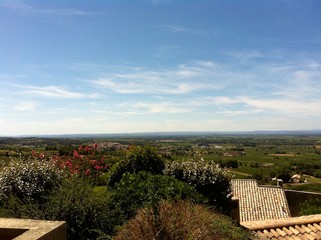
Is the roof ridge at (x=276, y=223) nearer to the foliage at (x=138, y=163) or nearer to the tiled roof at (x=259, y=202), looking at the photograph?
the foliage at (x=138, y=163)

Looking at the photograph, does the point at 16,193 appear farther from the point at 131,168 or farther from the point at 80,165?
the point at 131,168

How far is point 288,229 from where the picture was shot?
7.48 m

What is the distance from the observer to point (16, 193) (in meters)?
7.46

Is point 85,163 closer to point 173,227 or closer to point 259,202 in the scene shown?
point 173,227

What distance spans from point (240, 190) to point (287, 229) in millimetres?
13888

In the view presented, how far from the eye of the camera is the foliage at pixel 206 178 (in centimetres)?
968

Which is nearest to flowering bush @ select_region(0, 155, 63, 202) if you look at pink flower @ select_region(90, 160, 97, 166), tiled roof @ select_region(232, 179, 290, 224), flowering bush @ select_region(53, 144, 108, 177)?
flowering bush @ select_region(53, 144, 108, 177)

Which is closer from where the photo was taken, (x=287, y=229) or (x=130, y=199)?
(x=130, y=199)

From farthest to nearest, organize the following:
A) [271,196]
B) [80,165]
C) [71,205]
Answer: [271,196]
[80,165]
[71,205]

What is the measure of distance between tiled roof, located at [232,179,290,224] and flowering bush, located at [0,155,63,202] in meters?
11.9

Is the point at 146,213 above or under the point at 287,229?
above

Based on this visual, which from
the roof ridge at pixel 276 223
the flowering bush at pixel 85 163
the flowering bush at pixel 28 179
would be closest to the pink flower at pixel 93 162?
the flowering bush at pixel 85 163

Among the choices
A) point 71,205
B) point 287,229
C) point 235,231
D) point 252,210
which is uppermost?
point 71,205

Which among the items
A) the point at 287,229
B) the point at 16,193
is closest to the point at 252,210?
the point at 287,229
